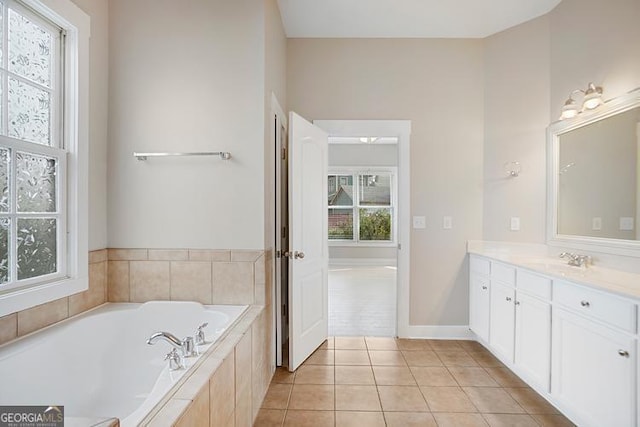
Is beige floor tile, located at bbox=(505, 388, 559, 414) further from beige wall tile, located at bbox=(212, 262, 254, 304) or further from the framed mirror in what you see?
beige wall tile, located at bbox=(212, 262, 254, 304)

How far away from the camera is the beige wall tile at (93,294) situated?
6.37 ft

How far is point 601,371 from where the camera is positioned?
1687mm

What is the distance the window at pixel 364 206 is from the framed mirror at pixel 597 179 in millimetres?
4859

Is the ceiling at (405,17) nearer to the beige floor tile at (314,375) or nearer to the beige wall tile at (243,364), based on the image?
the beige wall tile at (243,364)

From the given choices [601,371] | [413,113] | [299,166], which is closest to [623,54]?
[413,113]

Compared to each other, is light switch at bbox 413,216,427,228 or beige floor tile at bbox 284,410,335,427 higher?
light switch at bbox 413,216,427,228

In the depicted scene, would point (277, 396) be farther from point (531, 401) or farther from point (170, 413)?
point (531, 401)

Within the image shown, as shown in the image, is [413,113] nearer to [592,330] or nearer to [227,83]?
[227,83]

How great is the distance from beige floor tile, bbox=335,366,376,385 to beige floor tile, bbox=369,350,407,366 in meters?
0.15

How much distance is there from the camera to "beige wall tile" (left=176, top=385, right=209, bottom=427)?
3.53 feet

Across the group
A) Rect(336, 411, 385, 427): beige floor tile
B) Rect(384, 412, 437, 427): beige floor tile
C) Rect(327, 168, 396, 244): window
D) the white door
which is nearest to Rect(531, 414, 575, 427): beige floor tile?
Rect(384, 412, 437, 427): beige floor tile

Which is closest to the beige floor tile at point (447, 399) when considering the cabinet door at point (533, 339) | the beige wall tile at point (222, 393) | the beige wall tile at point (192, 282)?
the cabinet door at point (533, 339)

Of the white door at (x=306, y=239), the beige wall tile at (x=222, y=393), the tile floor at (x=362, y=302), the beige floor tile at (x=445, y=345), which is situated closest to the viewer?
the beige wall tile at (x=222, y=393)

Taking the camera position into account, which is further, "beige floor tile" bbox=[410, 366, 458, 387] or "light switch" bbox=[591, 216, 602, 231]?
"beige floor tile" bbox=[410, 366, 458, 387]
